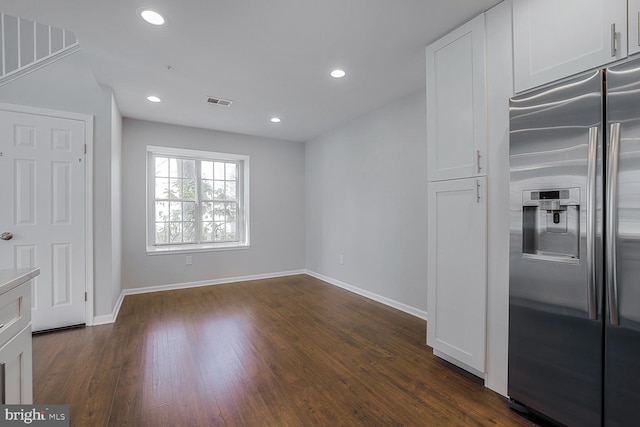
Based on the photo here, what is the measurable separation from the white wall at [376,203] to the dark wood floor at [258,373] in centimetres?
62

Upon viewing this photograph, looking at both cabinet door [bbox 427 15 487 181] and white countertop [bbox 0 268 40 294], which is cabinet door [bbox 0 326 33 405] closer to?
white countertop [bbox 0 268 40 294]

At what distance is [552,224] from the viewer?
1636 millimetres

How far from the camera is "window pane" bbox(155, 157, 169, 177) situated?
4660mm

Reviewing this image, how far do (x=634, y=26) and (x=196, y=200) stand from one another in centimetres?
518

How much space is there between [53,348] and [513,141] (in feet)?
13.5

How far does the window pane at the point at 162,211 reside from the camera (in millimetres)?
4662

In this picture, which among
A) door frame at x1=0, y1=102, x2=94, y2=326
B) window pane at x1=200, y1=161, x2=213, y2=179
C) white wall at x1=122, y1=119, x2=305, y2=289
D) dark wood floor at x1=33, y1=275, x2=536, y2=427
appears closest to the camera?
dark wood floor at x1=33, y1=275, x2=536, y2=427

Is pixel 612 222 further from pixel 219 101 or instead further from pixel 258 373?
pixel 219 101

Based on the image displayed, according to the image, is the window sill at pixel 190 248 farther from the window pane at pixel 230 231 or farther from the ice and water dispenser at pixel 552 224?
the ice and water dispenser at pixel 552 224

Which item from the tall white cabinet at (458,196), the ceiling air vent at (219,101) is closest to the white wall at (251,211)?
the ceiling air vent at (219,101)

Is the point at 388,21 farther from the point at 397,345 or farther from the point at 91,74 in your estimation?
the point at 91,74

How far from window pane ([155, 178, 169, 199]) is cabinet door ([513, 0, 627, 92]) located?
4.80 metres

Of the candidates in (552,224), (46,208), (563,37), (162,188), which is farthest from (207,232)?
(563,37)

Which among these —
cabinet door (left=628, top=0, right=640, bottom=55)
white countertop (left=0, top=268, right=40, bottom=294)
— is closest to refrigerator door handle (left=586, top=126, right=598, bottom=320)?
cabinet door (left=628, top=0, right=640, bottom=55)
